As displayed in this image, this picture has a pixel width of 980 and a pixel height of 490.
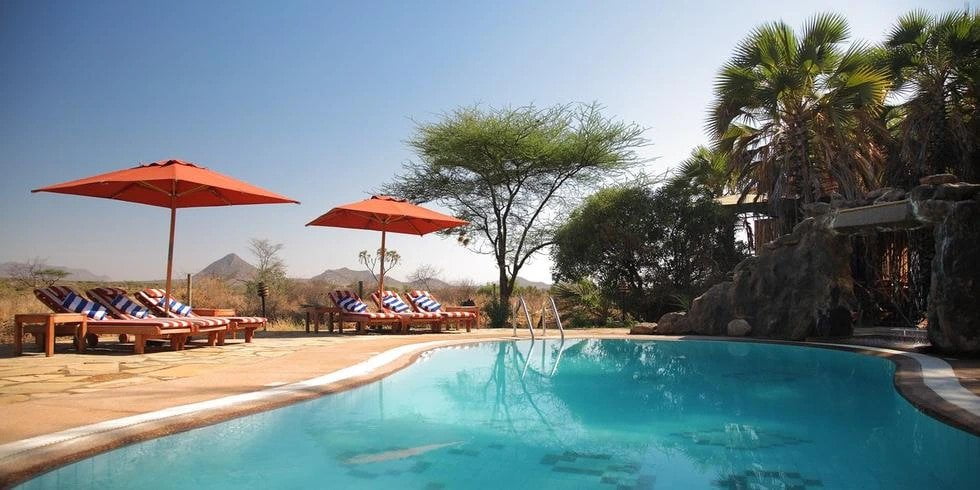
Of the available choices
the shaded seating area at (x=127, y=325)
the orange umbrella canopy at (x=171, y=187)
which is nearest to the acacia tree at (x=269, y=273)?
the orange umbrella canopy at (x=171, y=187)

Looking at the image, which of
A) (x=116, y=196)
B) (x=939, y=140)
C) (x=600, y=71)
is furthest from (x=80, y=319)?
(x=939, y=140)

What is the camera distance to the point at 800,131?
13.3 meters

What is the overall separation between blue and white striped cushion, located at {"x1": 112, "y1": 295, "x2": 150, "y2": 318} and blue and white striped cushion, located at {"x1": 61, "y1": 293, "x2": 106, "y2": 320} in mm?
213

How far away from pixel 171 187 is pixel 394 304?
16.3ft

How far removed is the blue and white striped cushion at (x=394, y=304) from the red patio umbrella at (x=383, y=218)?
0.33 metres

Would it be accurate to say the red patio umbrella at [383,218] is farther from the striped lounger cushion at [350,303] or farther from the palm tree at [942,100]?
the palm tree at [942,100]

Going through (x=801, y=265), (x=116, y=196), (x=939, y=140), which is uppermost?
(x=939, y=140)

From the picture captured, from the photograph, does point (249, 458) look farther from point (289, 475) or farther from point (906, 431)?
point (906, 431)

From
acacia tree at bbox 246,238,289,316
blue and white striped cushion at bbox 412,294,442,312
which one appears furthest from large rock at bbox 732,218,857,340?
acacia tree at bbox 246,238,289,316

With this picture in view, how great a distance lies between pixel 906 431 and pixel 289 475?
4.31m

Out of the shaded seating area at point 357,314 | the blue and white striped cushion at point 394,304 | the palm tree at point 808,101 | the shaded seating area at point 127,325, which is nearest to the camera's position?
the shaded seating area at point 127,325

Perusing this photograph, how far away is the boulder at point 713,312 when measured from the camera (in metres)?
11.9

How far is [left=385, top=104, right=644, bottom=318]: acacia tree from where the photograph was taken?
53.6ft

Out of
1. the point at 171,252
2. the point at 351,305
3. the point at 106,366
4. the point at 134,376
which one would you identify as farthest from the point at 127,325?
the point at 351,305
